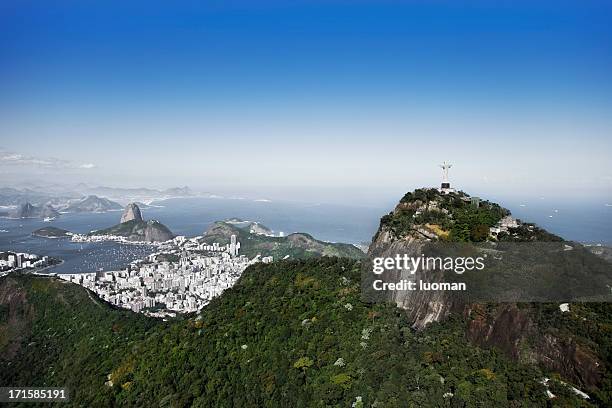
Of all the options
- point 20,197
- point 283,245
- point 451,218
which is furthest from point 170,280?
point 20,197

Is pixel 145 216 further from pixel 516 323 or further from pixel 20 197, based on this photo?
pixel 516 323

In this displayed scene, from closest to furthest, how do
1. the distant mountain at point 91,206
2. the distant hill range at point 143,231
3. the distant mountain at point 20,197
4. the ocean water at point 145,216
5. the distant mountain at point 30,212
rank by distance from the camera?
the ocean water at point 145,216 < the distant hill range at point 143,231 < the distant mountain at point 30,212 < the distant mountain at point 91,206 < the distant mountain at point 20,197

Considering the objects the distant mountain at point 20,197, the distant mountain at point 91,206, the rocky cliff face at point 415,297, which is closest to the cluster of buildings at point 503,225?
the rocky cliff face at point 415,297

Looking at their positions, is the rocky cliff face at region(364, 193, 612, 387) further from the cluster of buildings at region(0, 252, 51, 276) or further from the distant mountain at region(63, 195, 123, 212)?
the distant mountain at region(63, 195, 123, 212)

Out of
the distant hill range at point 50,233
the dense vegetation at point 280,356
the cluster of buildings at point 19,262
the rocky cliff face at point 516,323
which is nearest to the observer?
the rocky cliff face at point 516,323

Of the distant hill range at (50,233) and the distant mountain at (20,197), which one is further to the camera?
the distant mountain at (20,197)

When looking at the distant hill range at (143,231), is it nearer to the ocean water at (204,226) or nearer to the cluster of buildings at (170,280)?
the ocean water at (204,226)

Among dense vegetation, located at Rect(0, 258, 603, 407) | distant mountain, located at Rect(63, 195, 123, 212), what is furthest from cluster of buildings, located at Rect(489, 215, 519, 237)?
distant mountain, located at Rect(63, 195, 123, 212)
